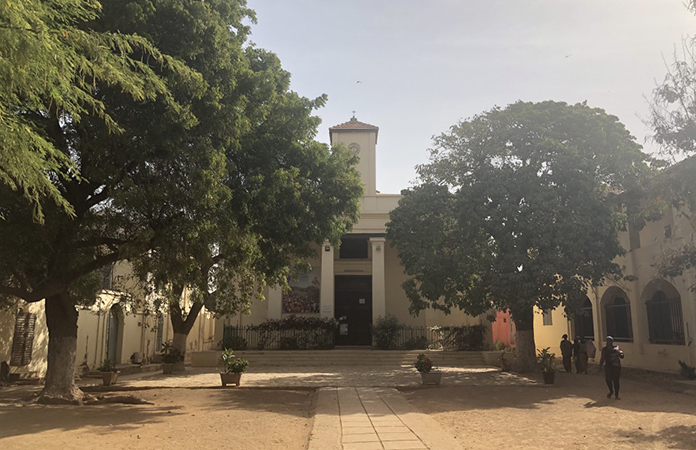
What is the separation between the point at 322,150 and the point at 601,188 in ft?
28.4

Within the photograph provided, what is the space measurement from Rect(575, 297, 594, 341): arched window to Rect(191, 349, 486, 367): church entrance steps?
14.1ft

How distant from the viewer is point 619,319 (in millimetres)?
20703

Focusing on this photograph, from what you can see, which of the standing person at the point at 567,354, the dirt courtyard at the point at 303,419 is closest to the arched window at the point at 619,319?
the standing person at the point at 567,354

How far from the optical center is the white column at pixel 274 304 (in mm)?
25630

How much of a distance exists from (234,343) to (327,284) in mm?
4864

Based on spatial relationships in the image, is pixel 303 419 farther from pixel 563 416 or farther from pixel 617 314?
pixel 617 314

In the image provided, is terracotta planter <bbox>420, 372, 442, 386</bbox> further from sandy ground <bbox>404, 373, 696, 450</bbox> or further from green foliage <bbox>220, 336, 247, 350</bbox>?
green foliage <bbox>220, 336, 247, 350</bbox>

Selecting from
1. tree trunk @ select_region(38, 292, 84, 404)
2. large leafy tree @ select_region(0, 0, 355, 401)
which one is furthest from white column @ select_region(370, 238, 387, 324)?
tree trunk @ select_region(38, 292, 84, 404)

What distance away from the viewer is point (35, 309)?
661 inches

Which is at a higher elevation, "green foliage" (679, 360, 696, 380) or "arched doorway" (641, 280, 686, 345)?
"arched doorway" (641, 280, 686, 345)

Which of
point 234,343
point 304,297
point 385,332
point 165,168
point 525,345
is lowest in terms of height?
point 234,343

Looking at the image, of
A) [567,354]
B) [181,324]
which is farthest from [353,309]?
[567,354]

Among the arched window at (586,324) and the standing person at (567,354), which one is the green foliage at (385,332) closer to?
the standing person at (567,354)

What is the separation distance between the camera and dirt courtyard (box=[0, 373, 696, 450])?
7949 millimetres
